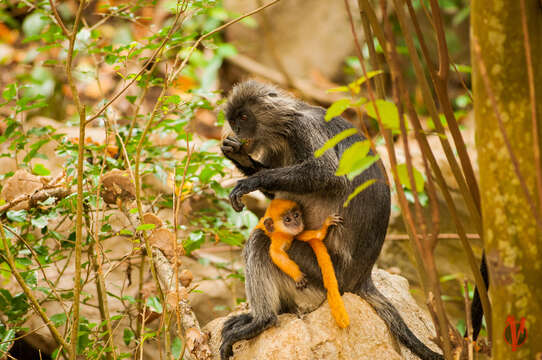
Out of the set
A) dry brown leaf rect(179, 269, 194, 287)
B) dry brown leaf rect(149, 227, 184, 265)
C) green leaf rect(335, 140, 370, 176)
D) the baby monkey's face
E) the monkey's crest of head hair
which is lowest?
dry brown leaf rect(179, 269, 194, 287)

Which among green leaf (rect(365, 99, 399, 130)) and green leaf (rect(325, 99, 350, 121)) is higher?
green leaf (rect(325, 99, 350, 121))

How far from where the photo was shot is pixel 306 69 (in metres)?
10.5

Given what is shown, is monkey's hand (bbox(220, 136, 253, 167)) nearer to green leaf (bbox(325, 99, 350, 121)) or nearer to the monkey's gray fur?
the monkey's gray fur

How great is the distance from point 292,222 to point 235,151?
0.80 m

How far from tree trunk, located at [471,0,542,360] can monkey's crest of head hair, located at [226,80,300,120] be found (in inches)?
93.5

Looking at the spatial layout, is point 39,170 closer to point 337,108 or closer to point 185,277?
point 185,277

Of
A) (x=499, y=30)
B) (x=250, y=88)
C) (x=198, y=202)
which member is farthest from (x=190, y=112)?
(x=499, y=30)

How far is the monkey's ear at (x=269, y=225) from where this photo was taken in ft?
11.7

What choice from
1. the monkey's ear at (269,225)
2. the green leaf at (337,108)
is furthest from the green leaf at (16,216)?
the green leaf at (337,108)

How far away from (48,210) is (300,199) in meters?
1.67

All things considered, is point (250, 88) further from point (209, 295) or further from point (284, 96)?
point (209, 295)

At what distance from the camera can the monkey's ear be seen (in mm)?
3561

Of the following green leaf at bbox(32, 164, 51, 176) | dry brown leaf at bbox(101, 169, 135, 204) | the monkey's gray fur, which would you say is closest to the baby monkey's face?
the monkey's gray fur

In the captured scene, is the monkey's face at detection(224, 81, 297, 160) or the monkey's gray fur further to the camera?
the monkey's face at detection(224, 81, 297, 160)
